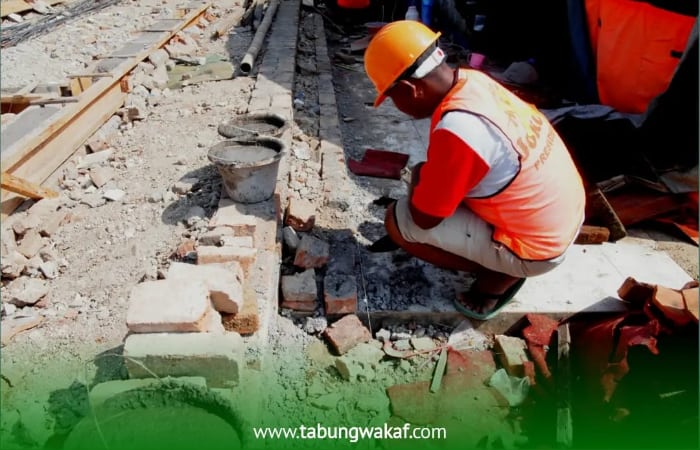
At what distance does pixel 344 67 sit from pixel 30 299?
234 inches

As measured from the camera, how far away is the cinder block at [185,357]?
2.33m

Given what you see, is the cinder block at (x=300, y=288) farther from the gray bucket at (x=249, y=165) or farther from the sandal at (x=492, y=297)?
the sandal at (x=492, y=297)

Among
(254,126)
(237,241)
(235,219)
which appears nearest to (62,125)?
(254,126)

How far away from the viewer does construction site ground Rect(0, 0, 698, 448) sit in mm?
2721

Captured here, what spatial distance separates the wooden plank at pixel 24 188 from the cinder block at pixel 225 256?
2.08 m

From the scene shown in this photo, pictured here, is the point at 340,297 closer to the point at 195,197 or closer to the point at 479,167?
the point at 479,167

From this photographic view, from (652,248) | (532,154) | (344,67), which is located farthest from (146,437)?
(344,67)

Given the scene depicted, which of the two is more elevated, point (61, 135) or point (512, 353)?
point (61, 135)

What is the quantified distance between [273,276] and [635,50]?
386cm

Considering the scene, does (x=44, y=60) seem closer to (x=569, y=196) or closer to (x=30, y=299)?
(x=30, y=299)

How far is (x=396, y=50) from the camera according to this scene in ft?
8.22

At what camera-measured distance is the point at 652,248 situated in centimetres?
382

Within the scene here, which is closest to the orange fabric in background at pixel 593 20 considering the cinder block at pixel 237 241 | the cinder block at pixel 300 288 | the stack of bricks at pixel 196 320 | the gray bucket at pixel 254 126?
the gray bucket at pixel 254 126

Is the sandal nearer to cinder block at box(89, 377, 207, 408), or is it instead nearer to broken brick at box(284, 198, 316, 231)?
broken brick at box(284, 198, 316, 231)
